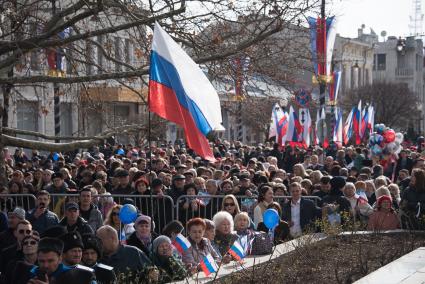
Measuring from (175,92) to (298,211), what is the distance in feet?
13.4

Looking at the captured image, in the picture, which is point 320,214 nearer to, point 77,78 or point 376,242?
point 376,242

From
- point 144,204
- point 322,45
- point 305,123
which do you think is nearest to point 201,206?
point 144,204

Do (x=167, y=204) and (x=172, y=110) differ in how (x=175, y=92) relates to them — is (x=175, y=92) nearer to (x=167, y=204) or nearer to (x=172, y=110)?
(x=172, y=110)

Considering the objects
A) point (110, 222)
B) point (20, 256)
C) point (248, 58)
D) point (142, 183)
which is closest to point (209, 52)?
point (248, 58)

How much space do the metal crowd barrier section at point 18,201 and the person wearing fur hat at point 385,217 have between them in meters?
5.68

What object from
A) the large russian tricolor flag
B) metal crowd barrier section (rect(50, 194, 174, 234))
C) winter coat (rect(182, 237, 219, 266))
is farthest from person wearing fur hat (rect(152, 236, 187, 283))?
metal crowd barrier section (rect(50, 194, 174, 234))

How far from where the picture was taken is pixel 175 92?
8500mm

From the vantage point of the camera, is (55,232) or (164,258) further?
(164,258)

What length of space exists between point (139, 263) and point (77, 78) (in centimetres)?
437

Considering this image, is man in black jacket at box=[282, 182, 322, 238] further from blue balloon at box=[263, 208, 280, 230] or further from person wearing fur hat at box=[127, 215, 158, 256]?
person wearing fur hat at box=[127, 215, 158, 256]

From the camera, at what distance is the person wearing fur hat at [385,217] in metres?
11.2

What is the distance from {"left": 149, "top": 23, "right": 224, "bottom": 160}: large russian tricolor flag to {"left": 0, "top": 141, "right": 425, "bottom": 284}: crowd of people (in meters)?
0.59

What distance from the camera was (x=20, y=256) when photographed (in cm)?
826

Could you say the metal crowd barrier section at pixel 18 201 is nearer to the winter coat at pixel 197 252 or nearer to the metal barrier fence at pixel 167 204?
the metal barrier fence at pixel 167 204
